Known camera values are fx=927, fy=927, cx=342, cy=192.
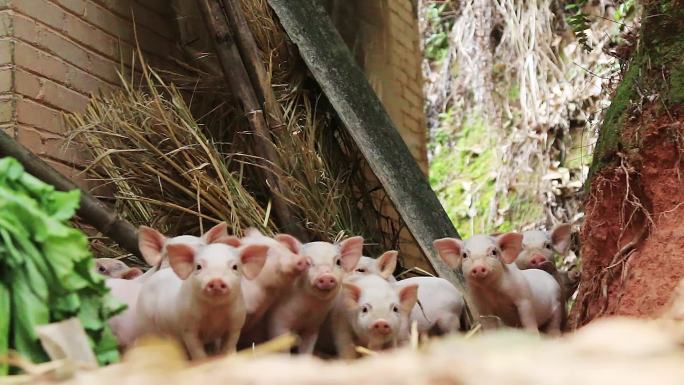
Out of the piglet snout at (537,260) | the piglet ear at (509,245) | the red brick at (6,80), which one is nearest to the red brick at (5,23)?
the red brick at (6,80)

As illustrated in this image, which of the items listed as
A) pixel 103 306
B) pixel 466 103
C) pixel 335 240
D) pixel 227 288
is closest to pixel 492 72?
pixel 466 103

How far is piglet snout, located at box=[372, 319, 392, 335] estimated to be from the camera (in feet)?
10.3

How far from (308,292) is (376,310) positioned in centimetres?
31

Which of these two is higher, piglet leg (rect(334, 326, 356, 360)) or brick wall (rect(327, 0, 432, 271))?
brick wall (rect(327, 0, 432, 271))

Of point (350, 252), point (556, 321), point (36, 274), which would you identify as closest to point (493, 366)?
point (36, 274)

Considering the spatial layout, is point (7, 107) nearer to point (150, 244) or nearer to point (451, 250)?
point (150, 244)

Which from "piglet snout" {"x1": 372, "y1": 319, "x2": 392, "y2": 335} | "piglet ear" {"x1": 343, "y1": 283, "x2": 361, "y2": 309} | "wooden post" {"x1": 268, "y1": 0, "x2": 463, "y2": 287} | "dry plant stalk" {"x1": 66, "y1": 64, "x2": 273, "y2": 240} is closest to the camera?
"piglet snout" {"x1": 372, "y1": 319, "x2": 392, "y2": 335}

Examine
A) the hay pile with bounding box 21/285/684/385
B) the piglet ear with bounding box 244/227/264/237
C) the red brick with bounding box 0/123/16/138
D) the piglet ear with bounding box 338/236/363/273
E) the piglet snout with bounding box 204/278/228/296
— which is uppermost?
the red brick with bounding box 0/123/16/138

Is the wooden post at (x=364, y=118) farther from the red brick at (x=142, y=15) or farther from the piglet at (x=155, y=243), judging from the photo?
the piglet at (x=155, y=243)

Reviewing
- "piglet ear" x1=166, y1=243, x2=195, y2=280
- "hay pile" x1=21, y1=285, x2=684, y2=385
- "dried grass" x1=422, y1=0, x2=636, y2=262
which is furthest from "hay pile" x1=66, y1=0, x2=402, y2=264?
"dried grass" x1=422, y1=0, x2=636, y2=262

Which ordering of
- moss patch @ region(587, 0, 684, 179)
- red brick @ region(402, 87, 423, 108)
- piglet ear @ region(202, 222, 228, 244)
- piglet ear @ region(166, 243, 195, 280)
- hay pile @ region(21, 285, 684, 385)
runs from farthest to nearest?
red brick @ region(402, 87, 423, 108), moss patch @ region(587, 0, 684, 179), piglet ear @ region(202, 222, 228, 244), piglet ear @ region(166, 243, 195, 280), hay pile @ region(21, 285, 684, 385)

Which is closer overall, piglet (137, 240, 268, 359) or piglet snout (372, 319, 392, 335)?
piglet (137, 240, 268, 359)

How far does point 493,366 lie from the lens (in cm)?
97

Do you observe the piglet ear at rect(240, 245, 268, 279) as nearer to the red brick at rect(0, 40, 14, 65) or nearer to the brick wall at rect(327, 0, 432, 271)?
the red brick at rect(0, 40, 14, 65)
